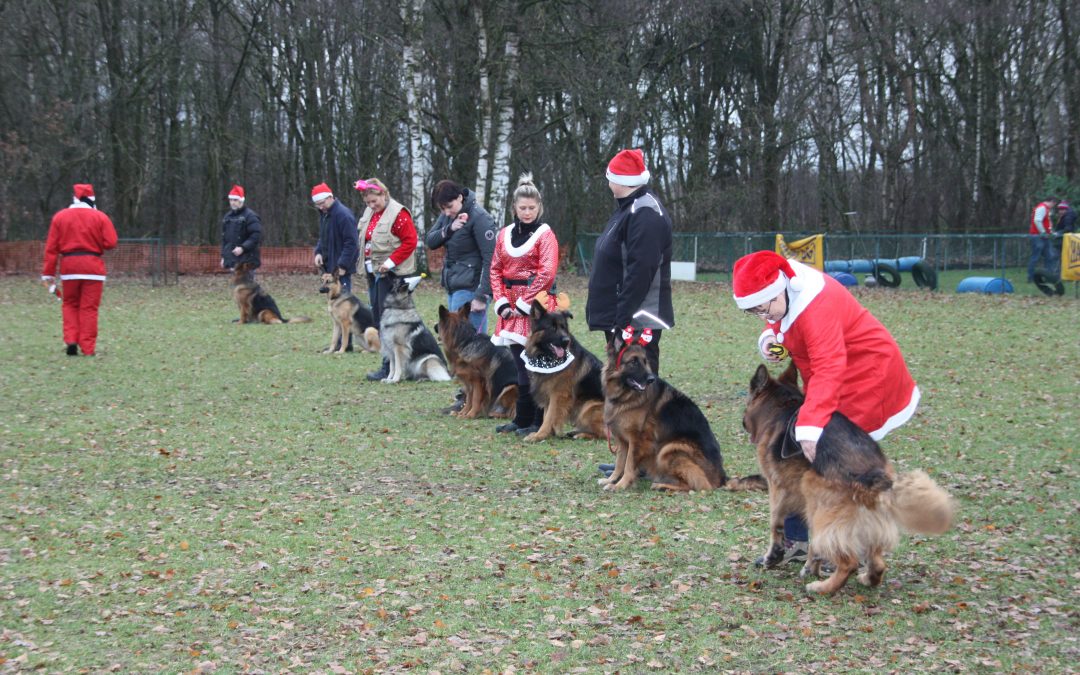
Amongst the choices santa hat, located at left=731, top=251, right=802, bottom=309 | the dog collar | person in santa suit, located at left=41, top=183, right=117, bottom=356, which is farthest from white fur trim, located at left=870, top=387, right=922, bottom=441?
person in santa suit, located at left=41, top=183, right=117, bottom=356

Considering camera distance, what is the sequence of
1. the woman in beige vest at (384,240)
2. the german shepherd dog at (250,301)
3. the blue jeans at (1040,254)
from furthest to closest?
the blue jeans at (1040,254) < the german shepherd dog at (250,301) < the woman in beige vest at (384,240)

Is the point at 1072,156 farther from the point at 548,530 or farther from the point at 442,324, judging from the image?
the point at 548,530

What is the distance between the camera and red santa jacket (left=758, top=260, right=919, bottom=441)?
4.34 metres

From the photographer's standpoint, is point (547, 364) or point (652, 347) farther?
point (547, 364)

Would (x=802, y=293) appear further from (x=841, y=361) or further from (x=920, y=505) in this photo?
(x=920, y=505)

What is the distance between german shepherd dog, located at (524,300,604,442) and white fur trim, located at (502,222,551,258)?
0.50m

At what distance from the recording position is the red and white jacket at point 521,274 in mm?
7996

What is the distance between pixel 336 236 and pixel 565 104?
64.8 feet

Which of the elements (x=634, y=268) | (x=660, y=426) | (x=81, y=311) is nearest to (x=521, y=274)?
(x=634, y=268)

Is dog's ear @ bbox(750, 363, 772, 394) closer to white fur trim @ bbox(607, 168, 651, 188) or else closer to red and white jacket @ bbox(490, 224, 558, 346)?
white fur trim @ bbox(607, 168, 651, 188)

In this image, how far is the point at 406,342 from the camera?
11633 millimetres

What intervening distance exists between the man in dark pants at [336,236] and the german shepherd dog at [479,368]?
400cm

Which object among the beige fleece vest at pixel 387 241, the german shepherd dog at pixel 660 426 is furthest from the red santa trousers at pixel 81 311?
the german shepherd dog at pixel 660 426

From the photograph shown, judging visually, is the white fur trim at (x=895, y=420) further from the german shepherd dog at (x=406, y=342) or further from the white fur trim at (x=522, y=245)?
the german shepherd dog at (x=406, y=342)
